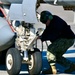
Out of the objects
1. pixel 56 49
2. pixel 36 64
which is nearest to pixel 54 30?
pixel 56 49

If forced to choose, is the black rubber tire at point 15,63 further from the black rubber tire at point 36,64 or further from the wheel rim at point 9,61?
the black rubber tire at point 36,64

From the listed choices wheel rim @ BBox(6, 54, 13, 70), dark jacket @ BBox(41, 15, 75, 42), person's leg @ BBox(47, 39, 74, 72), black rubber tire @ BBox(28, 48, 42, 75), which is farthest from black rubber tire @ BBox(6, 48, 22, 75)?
person's leg @ BBox(47, 39, 74, 72)

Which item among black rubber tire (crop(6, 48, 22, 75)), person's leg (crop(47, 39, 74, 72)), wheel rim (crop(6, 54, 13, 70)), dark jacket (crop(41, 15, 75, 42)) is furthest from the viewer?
person's leg (crop(47, 39, 74, 72))

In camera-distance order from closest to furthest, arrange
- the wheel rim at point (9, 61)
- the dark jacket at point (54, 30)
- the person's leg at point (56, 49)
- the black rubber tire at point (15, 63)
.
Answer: the black rubber tire at point (15, 63) < the wheel rim at point (9, 61) < the dark jacket at point (54, 30) < the person's leg at point (56, 49)

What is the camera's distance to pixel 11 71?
34.2 feet

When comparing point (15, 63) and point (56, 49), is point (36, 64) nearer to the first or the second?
point (15, 63)

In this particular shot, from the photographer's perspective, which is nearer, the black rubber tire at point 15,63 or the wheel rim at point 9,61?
the black rubber tire at point 15,63

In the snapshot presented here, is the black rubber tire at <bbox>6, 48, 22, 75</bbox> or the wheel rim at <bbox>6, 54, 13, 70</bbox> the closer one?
the black rubber tire at <bbox>6, 48, 22, 75</bbox>

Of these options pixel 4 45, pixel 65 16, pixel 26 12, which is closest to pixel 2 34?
pixel 4 45

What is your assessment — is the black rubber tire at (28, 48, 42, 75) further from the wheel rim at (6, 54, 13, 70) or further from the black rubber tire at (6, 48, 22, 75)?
the wheel rim at (6, 54, 13, 70)

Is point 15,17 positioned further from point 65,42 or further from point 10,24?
point 65,42

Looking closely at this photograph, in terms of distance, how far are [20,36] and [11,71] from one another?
83 cm

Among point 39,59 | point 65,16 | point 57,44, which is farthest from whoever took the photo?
point 65,16

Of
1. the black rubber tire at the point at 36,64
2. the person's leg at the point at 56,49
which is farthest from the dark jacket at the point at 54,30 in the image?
the black rubber tire at the point at 36,64
